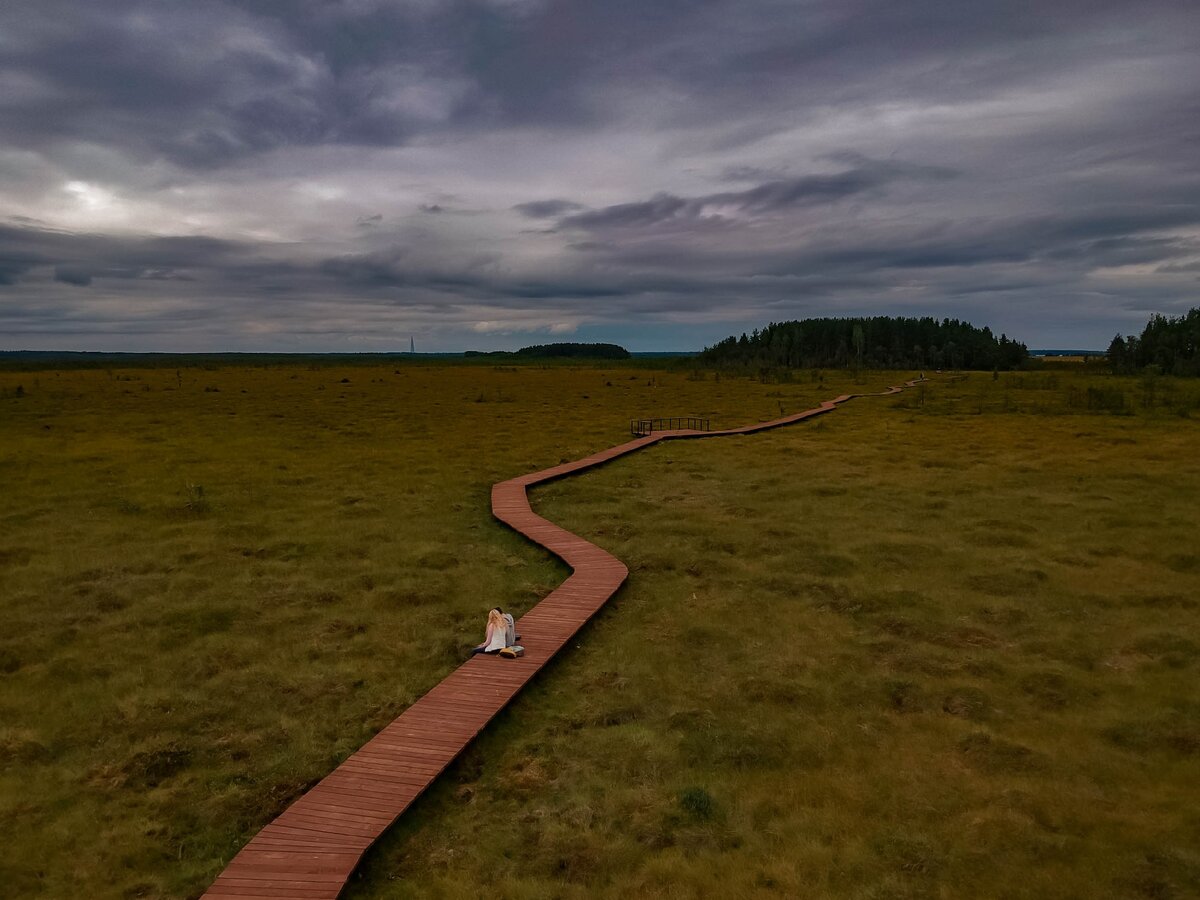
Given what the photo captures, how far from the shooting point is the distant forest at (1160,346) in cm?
9475

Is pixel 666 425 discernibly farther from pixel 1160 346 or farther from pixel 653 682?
Result: pixel 1160 346

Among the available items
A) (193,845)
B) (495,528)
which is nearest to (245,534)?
(495,528)

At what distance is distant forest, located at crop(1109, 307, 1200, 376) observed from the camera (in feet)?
311

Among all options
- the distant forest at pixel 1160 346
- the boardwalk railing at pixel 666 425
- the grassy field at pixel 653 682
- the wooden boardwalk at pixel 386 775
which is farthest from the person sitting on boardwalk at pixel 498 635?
the distant forest at pixel 1160 346

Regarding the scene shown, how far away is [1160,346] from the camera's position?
348 ft

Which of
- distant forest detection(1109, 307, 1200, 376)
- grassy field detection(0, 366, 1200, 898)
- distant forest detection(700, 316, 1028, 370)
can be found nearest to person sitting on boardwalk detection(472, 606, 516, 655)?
grassy field detection(0, 366, 1200, 898)

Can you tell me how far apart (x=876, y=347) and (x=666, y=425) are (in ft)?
474

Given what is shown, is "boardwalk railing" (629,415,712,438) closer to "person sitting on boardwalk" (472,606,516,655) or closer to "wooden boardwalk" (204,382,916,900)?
"wooden boardwalk" (204,382,916,900)

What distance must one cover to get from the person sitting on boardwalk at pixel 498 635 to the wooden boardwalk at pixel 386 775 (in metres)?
0.15

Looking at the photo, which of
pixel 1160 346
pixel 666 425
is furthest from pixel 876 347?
pixel 666 425

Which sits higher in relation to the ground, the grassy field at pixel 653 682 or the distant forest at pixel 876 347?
the distant forest at pixel 876 347

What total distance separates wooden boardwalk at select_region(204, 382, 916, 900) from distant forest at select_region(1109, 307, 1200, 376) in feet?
337

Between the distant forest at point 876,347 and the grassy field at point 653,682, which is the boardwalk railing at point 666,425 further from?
the distant forest at point 876,347

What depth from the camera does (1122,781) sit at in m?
7.45
